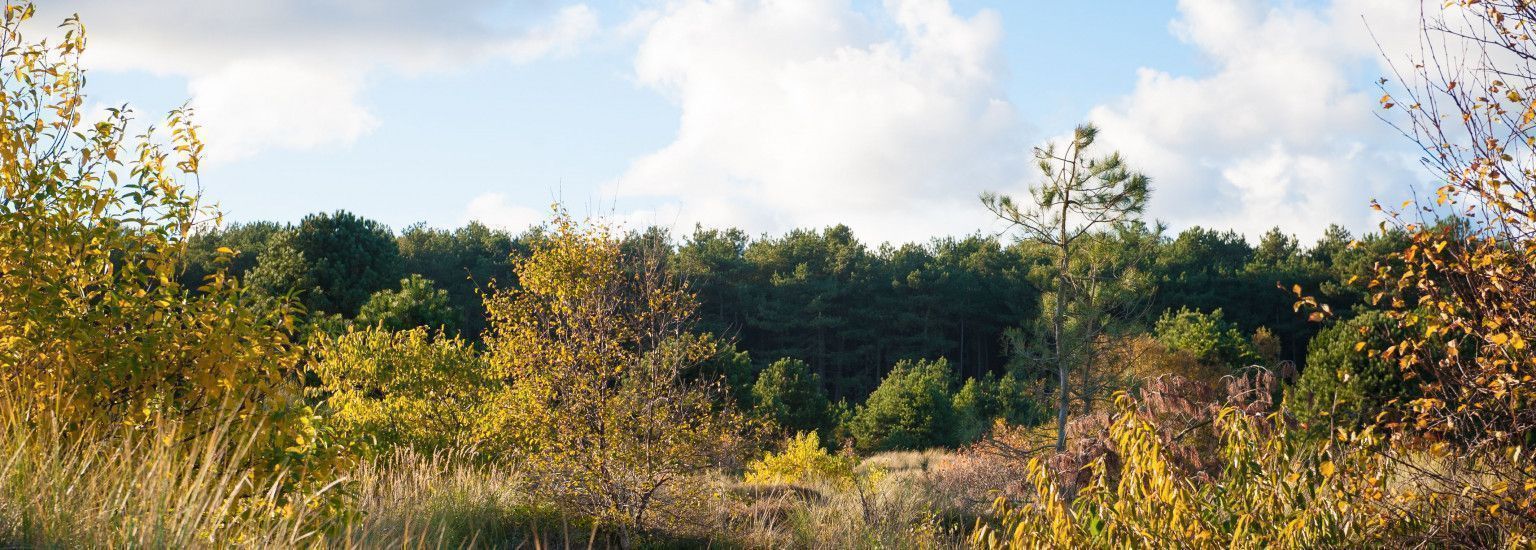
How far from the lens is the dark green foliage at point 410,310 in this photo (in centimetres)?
2114

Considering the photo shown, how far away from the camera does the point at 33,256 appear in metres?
4.20

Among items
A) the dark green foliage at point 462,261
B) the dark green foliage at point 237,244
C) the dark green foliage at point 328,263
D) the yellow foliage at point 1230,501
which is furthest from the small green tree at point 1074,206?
→ the dark green foliage at point 462,261

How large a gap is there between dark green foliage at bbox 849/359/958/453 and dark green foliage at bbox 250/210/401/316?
1223 centimetres

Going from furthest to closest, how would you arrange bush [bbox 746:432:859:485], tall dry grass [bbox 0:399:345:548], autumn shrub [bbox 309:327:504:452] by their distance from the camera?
bush [bbox 746:432:859:485] → autumn shrub [bbox 309:327:504:452] → tall dry grass [bbox 0:399:345:548]

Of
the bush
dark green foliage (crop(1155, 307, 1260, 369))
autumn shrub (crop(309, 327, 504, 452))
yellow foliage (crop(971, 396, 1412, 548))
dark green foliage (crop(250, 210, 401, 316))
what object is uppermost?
dark green foliage (crop(250, 210, 401, 316))

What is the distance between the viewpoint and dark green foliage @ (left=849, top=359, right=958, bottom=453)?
2519cm

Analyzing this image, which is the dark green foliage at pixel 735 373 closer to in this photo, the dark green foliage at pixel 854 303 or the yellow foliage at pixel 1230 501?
the dark green foliage at pixel 854 303

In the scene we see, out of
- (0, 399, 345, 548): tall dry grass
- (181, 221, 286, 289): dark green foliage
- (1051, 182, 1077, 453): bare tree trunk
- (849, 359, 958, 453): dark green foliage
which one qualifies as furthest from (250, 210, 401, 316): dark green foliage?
(0, 399, 345, 548): tall dry grass

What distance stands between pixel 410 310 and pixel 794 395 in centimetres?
855

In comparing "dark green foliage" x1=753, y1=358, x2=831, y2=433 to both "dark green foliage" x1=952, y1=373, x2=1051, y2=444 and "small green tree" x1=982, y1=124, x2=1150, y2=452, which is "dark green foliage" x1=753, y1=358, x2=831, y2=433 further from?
"small green tree" x1=982, y1=124, x2=1150, y2=452

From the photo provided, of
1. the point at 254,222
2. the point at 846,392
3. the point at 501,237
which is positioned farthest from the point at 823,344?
the point at 254,222

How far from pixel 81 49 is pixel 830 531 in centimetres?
616

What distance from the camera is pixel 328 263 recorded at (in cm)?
2570

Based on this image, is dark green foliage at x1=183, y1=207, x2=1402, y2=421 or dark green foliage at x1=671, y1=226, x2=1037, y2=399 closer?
dark green foliage at x1=183, y1=207, x2=1402, y2=421
